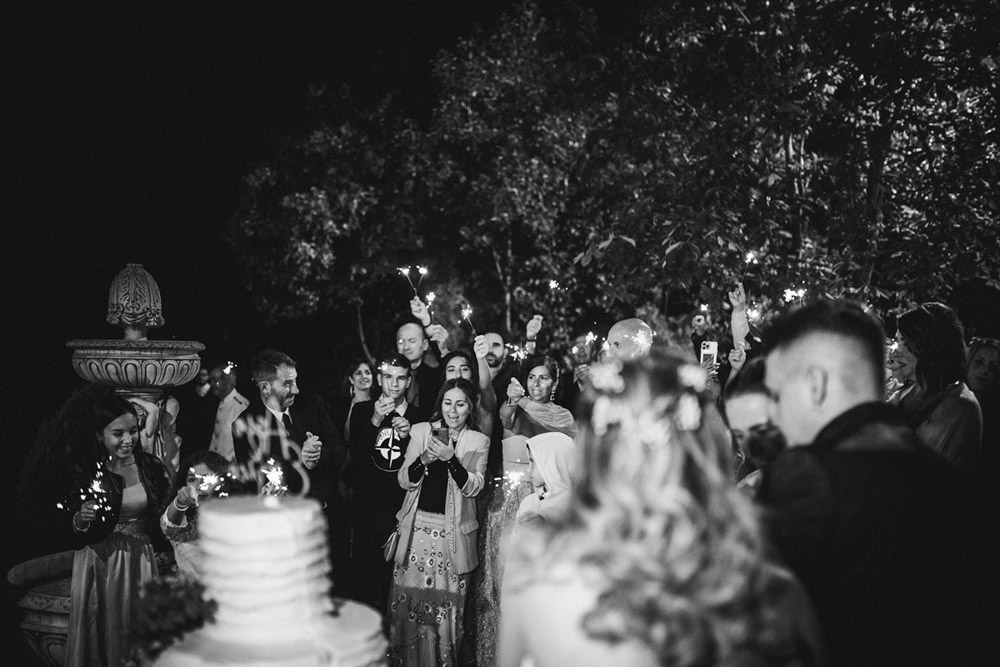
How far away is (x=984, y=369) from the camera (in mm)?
6414

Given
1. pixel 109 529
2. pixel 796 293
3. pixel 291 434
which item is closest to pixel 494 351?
pixel 291 434

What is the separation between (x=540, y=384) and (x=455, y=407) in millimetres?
900

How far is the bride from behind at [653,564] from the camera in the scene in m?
1.84

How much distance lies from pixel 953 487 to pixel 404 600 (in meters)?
3.87

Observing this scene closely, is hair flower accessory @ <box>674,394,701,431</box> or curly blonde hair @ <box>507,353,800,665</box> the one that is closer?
curly blonde hair @ <box>507,353,800,665</box>

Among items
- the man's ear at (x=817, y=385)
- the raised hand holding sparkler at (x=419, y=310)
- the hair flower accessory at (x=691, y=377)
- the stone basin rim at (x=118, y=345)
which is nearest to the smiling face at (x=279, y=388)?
the stone basin rim at (x=118, y=345)

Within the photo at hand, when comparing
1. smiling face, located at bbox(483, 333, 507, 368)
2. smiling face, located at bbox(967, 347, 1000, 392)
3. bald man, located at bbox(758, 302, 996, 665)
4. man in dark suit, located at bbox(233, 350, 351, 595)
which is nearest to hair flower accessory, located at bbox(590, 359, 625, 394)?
bald man, located at bbox(758, 302, 996, 665)

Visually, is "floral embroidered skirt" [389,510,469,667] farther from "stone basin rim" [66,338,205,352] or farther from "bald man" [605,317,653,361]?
"stone basin rim" [66,338,205,352]

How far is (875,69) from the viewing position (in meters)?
7.72

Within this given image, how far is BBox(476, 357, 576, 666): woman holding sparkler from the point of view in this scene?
19.1 feet

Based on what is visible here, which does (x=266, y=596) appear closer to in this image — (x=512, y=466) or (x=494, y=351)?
(x=512, y=466)

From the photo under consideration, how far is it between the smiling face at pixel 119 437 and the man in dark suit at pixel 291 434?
99 centimetres

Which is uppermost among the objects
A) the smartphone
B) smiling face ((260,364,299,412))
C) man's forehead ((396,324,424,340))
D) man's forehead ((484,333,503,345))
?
man's forehead ((396,324,424,340))

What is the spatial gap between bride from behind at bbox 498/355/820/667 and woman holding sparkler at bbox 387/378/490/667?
341 centimetres
